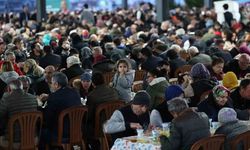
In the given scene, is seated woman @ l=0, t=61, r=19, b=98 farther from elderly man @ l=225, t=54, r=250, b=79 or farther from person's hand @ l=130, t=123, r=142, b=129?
elderly man @ l=225, t=54, r=250, b=79

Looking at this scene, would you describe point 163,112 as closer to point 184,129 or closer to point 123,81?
point 184,129

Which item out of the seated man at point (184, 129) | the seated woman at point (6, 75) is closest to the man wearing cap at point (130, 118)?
the seated man at point (184, 129)

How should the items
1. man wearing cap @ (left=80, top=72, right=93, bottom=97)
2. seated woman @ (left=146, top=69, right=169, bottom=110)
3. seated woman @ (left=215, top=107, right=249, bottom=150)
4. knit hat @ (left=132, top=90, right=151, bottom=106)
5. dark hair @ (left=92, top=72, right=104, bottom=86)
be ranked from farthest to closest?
man wearing cap @ (left=80, top=72, right=93, bottom=97)
seated woman @ (left=146, top=69, right=169, bottom=110)
dark hair @ (left=92, top=72, right=104, bottom=86)
knit hat @ (left=132, top=90, right=151, bottom=106)
seated woman @ (left=215, top=107, right=249, bottom=150)

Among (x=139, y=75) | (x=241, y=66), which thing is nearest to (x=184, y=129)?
(x=241, y=66)

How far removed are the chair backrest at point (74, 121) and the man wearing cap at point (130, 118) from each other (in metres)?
0.96

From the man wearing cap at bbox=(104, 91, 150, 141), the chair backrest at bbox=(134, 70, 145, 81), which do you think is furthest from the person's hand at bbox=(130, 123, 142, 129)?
the chair backrest at bbox=(134, 70, 145, 81)

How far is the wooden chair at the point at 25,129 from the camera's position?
27.8 ft

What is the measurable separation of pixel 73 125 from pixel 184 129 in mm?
2380

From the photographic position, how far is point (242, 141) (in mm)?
6922

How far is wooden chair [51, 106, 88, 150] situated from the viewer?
8.80 meters

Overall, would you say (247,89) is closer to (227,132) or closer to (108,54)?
(227,132)

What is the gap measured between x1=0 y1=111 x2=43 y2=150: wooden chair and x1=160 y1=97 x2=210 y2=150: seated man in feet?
7.08

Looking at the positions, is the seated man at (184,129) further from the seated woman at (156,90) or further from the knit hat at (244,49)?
the knit hat at (244,49)

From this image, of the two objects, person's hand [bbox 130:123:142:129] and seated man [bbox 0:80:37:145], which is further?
seated man [bbox 0:80:37:145]
